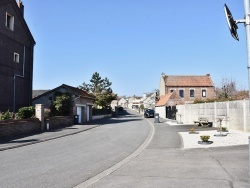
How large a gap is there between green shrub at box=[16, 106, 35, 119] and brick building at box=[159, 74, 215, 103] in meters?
47.0

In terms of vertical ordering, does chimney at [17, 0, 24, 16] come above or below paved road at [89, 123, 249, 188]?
above

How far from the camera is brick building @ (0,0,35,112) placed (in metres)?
28.7

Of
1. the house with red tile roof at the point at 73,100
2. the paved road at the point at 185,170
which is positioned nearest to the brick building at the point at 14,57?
the house with red tile roof at the point at 73,100

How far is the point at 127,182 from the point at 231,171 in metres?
3.05

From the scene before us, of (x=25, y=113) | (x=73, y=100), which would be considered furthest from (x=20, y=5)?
(x=25, y=113)

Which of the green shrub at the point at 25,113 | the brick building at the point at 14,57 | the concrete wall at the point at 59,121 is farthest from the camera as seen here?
the brick building at the point at 14,57

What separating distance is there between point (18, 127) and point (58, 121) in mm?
8578

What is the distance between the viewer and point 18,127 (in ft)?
71.6

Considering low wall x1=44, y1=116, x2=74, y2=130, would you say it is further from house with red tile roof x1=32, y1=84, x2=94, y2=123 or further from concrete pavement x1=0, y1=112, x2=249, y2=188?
concrete pavement x1=0, y1=112, x2=249, y2=188

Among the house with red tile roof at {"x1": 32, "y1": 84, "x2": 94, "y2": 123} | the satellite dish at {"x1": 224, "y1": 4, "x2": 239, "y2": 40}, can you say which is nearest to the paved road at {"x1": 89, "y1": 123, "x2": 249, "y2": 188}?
the satellite dish at {"x1": 224, "y1": 4, "x2": 239, "y2": 40}

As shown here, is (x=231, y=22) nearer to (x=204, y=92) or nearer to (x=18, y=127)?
(x=18, y=127)

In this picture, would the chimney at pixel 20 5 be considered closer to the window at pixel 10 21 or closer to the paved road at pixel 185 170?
the window at pixel 10 21

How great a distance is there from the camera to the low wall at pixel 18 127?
2003cm

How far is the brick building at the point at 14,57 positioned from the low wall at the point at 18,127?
4874 mm
